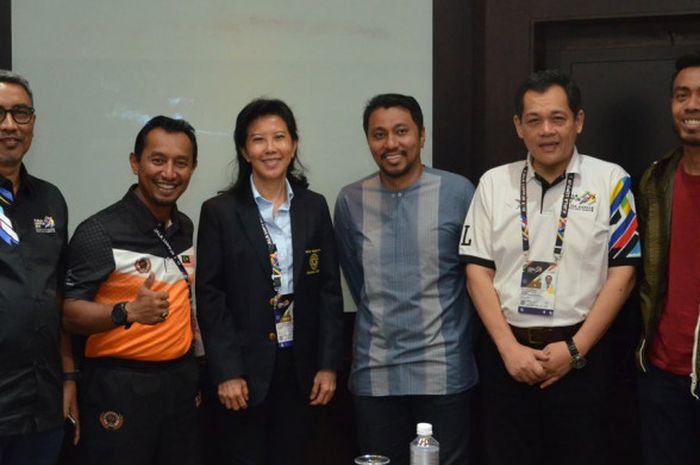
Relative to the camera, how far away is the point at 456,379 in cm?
318

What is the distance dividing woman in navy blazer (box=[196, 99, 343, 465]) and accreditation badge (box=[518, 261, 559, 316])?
0.70 meters

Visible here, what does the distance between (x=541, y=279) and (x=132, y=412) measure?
1.45 metres

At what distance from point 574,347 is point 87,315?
5.34ft

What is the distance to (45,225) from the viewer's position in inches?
110

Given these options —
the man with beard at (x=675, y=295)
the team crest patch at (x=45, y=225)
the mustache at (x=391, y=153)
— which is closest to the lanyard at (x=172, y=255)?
the team crest patch at (x=45, y=225)

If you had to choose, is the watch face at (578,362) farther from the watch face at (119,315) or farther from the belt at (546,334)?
the watch face at (119,315)

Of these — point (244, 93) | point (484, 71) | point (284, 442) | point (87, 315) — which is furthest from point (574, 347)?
point (244, 93)

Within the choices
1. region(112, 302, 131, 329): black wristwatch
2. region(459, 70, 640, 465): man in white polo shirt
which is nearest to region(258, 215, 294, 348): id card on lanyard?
region(112, 302, 131, 329): black wristwatch

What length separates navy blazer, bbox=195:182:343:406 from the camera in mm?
3066

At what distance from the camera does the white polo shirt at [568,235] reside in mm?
2963

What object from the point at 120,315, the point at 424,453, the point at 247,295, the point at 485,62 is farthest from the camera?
the point at 485,62

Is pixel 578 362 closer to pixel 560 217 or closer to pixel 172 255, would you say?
pixel 560 217

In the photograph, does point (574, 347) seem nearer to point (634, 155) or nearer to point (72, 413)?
point (634, 155)

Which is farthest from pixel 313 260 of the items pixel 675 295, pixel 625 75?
pixel 625 75
